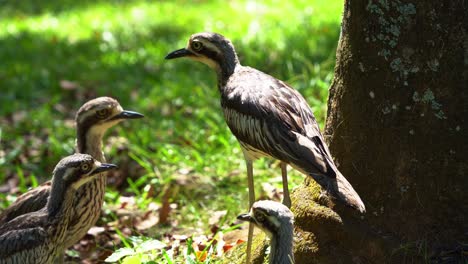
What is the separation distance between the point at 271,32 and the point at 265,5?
271 cm

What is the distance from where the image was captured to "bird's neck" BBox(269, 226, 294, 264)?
4.18 m

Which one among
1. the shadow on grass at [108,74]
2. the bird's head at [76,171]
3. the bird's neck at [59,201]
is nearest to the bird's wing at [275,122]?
the bird's head at [76,171]

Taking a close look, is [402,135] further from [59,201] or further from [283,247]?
[59,201]

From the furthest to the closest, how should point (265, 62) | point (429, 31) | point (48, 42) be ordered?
1. point (48, 42)
2. point (265, 62)
3. point (429, 31)

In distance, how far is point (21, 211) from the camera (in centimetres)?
582

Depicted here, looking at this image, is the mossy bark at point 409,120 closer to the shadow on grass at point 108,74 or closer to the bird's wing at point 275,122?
the bird's wing at point 275,122

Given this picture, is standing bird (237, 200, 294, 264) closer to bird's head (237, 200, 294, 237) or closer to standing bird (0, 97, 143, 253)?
bird's head (237, 200, 294, 237)

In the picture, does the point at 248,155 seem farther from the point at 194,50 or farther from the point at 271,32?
the point at 271,32

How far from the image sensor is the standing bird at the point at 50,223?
5188 mm

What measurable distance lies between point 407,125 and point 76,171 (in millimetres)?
2333

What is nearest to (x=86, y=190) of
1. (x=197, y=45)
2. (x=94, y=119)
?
(x=94, y=119)

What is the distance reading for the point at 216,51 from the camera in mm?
5590

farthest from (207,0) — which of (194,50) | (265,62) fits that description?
(194,50)

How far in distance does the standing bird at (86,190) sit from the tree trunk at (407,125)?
2036 millimetres
